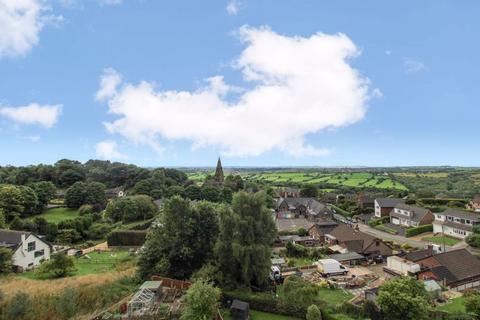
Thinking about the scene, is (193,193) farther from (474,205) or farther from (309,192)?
(474,205)

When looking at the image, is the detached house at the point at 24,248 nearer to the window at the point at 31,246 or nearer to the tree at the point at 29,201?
the window at the point at 31,246

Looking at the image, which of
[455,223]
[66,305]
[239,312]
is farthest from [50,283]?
[455,223]

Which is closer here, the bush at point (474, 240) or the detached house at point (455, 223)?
the bush at point (474, 240)

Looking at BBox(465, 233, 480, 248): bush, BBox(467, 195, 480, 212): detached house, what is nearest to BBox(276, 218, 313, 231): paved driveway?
BBox(465, 233, 480, 248): bush

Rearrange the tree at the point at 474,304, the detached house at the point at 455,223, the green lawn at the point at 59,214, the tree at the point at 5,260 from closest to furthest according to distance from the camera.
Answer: the tree at the point at 474,304, the tree at the point at 5,260, the detached house at the point at 455,223, the green lawn at the point at 59,214

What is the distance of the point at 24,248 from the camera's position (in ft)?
107

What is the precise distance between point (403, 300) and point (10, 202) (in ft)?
193

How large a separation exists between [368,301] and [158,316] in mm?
14452

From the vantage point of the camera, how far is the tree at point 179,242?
89.9 ft

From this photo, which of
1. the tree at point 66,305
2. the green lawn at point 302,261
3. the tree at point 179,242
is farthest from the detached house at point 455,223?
the tree at point 66,305

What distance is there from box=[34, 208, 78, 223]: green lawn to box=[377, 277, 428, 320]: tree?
171ft

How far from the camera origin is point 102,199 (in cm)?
6525

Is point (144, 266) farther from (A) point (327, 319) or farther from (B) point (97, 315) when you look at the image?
(A) point (327, 319)

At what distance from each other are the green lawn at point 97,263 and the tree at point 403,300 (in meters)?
24.5
